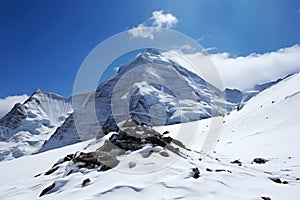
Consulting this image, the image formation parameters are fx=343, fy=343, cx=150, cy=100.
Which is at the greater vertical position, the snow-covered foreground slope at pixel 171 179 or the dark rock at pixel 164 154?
the dark rock at pixel 164 154

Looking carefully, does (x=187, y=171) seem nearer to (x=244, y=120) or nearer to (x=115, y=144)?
(x=115, y=144)

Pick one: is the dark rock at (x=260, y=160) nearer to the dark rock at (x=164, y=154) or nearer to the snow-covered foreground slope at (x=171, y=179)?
the snow-covered foreground slope at (x=171, y=179)

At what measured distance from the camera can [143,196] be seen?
1185 cm

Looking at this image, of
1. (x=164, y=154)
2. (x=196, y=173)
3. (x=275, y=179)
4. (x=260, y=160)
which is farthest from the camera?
(x=260, y=160)

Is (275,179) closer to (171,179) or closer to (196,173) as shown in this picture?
(196,173)

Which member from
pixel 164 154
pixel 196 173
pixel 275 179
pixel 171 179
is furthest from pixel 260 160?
pixel 171 179

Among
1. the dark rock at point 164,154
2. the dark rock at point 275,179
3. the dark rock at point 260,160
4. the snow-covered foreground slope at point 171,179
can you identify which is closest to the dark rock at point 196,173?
the snow-covered foreground slope at point 171,179

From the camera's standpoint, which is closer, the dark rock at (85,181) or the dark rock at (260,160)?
the dark rock at (85,181)

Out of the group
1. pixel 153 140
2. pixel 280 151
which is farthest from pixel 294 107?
Answer: pixel 153 140

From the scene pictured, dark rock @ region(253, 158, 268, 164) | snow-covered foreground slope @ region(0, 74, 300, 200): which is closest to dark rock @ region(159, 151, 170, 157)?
snow-covered foreground slope @ region(0, 74, 300, 200)

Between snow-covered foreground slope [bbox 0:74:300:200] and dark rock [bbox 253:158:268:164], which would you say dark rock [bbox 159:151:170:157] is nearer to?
snow-covered foreground slope [bbox 0:74:300:200]

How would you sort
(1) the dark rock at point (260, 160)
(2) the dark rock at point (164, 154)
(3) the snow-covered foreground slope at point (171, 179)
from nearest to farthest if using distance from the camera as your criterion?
1. (3) the snow-covered foreground slope at point (171, 179)
2. (2) the dark rock at point (164, 154)
3. (1) the dark rock at point (260, 160)

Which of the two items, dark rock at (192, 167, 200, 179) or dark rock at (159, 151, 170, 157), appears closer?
dark rock at (192, 167, 200, 179)

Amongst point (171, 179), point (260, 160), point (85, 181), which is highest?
point (260, 160)
